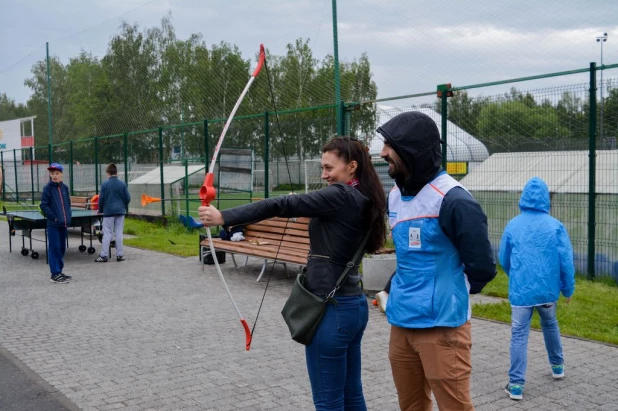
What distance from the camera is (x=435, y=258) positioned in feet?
10.0

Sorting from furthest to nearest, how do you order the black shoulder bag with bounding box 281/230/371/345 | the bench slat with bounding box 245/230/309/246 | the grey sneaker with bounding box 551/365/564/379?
the bench slat with bounding box 245/230/309/246, the grey sneaker with bounding box 551/365/564/379, the black shoulder bag with bounding box 281/230/371/345

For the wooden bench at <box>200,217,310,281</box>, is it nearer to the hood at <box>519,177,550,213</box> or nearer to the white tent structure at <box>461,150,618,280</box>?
the white tent structure at <box>461,150,618,280</box>

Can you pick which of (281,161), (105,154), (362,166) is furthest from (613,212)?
(105,154)

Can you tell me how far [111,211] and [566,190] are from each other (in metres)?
8.50

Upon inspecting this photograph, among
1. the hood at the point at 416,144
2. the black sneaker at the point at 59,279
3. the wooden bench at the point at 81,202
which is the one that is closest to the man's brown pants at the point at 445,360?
the hood at the point at 416,144

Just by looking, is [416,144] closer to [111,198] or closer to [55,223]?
[55,223]

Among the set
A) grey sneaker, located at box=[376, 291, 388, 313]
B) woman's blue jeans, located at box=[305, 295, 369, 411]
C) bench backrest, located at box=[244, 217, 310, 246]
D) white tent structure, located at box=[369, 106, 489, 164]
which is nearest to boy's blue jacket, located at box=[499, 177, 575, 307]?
grey sneaker, located at box=[376, 291, 388, 313]

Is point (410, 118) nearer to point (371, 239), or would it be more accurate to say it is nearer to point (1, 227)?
point (371, 239)

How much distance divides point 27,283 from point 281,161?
6472 mm

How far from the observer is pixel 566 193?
9.26 metres

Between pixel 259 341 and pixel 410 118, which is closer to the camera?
pixel 410 118

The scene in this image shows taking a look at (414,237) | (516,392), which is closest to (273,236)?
(516,392)

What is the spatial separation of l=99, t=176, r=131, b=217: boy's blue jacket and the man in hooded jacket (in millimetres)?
10800

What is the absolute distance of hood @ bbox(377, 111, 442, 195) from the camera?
10.0 ft
